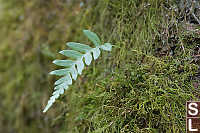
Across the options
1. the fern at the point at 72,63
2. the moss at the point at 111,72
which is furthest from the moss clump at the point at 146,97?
the fern at the point at 72,63

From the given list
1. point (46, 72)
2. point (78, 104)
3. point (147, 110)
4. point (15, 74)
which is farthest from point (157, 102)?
point (15, 74)

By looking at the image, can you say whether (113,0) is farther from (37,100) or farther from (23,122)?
(23,122)

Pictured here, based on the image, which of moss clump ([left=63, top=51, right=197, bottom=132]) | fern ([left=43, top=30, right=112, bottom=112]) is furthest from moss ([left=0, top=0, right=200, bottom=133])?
fern ([left=43, top=30, right=112, bottom=112])

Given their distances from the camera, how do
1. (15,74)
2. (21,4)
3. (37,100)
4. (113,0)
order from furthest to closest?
(21,4) < (15,74) < (37,100) < (113,0)

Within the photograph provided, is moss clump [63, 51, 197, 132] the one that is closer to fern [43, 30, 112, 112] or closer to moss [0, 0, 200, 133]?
moss [0, 0, 200, 133]

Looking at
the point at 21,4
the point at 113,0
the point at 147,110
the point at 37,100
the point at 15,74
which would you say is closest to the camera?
the point at 147,110

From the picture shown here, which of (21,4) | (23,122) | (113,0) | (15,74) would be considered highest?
(21,4)

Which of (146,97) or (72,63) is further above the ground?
(72,63)

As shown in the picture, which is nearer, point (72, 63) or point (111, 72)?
point (72, 63)

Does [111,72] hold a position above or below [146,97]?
above

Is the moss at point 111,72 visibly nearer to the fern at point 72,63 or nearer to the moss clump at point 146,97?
the moss clump at point 146,97

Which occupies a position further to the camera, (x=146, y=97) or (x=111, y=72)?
(x=111, y=72)
